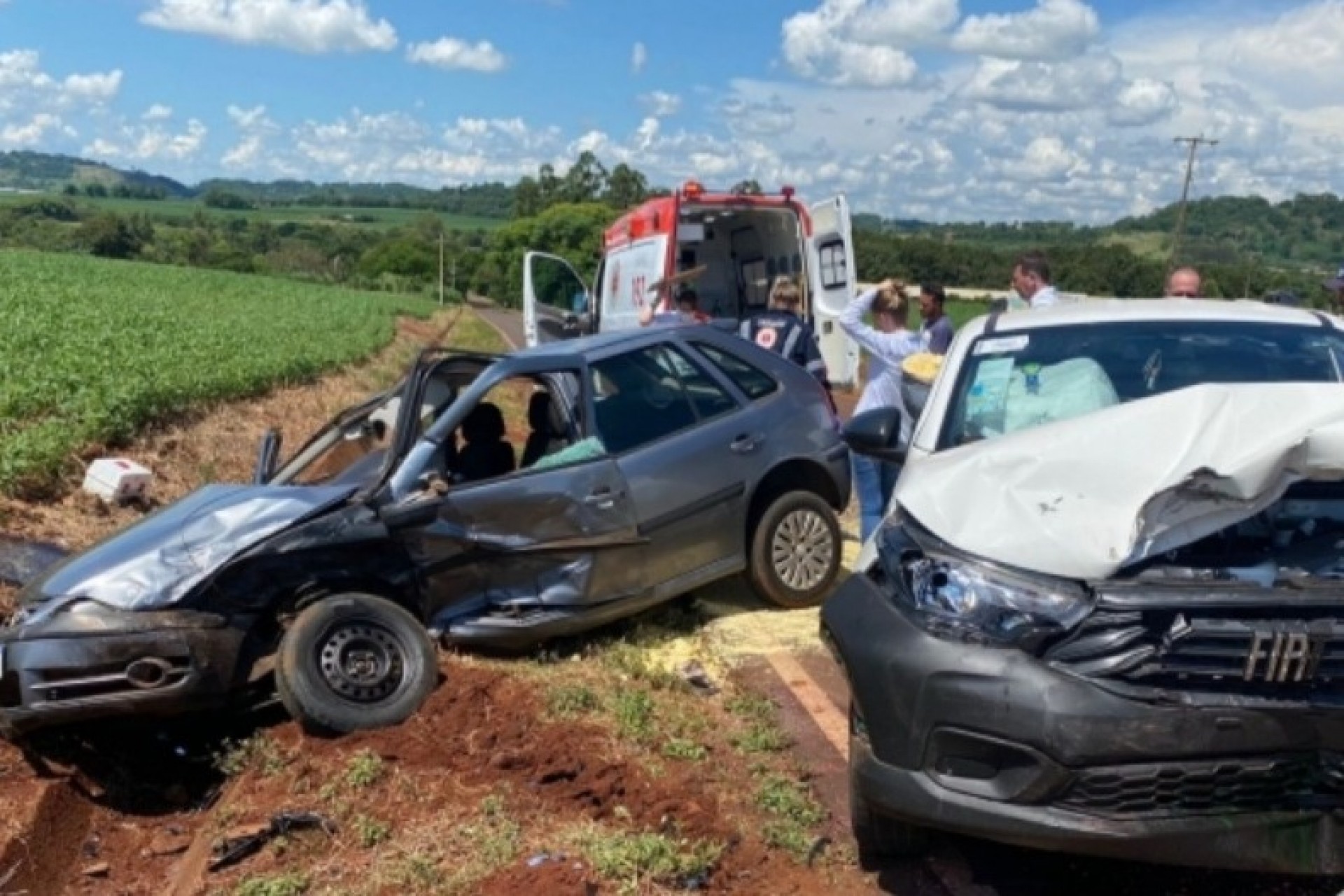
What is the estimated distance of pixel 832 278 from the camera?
1233 centimetres

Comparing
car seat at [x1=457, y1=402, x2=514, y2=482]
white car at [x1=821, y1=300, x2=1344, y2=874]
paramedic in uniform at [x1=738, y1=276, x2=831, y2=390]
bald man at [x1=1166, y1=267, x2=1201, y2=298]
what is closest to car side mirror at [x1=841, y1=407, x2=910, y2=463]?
white car at [x1=821, y1=300, x2=1344, y2=874]

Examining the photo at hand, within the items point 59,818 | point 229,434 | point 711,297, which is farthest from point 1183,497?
point 711,297

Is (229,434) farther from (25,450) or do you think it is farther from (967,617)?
(967,617)

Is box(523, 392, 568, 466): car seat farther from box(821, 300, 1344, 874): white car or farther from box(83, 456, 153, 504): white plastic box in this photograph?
box(83, 456, 153, 504): white plastic box

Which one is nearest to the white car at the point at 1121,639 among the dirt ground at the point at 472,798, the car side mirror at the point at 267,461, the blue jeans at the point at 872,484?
the dirt ground at the point at 472,798

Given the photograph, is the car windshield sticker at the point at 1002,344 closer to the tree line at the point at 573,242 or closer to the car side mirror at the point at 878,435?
the car side mirror at the point at 878,435

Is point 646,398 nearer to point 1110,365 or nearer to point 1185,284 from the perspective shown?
point 1110,365

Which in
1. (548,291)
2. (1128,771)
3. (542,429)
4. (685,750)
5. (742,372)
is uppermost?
(742,372)

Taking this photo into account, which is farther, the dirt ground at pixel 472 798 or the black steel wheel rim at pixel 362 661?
the black steel wheel rim at pixel 362 661

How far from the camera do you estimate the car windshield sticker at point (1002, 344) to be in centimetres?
500

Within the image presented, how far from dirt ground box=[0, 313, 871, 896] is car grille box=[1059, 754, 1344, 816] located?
1039 mm

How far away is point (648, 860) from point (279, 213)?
156552 millimetres

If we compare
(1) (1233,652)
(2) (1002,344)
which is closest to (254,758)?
(2) (1002,344)

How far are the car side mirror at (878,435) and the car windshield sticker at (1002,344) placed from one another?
1.35 feet
